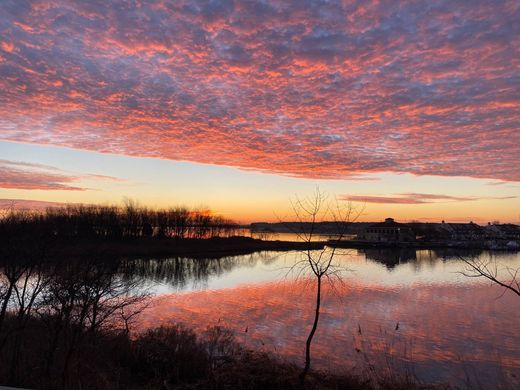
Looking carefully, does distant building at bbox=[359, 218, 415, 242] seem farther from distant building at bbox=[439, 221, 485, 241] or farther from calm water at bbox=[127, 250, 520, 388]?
calm water at bbox=[127, 250, 520, 388]

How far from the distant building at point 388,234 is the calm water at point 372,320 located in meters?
84.4

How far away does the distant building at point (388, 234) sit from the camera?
121125 mm

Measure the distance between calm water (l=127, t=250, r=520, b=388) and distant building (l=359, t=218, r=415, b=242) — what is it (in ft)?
277

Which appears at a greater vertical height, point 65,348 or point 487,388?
point 65,348

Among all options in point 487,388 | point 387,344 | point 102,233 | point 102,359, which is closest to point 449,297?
point 387,344

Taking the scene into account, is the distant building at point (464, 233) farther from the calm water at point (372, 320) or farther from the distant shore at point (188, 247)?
the calm water at point (372, 320)

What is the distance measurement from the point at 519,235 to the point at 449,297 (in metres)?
145

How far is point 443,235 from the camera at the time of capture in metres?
136

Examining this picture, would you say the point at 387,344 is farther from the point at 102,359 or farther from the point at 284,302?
the point at 102,359

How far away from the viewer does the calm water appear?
1530cm

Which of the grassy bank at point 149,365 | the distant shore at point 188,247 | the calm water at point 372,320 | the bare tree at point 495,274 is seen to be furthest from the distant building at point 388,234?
the grassy bank at point 149,365

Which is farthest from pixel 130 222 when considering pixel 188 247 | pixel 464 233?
pixel 464 233

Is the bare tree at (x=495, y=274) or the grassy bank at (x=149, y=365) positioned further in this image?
the grassy bank at (x=149, y=365)

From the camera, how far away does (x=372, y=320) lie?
72.3 ft
